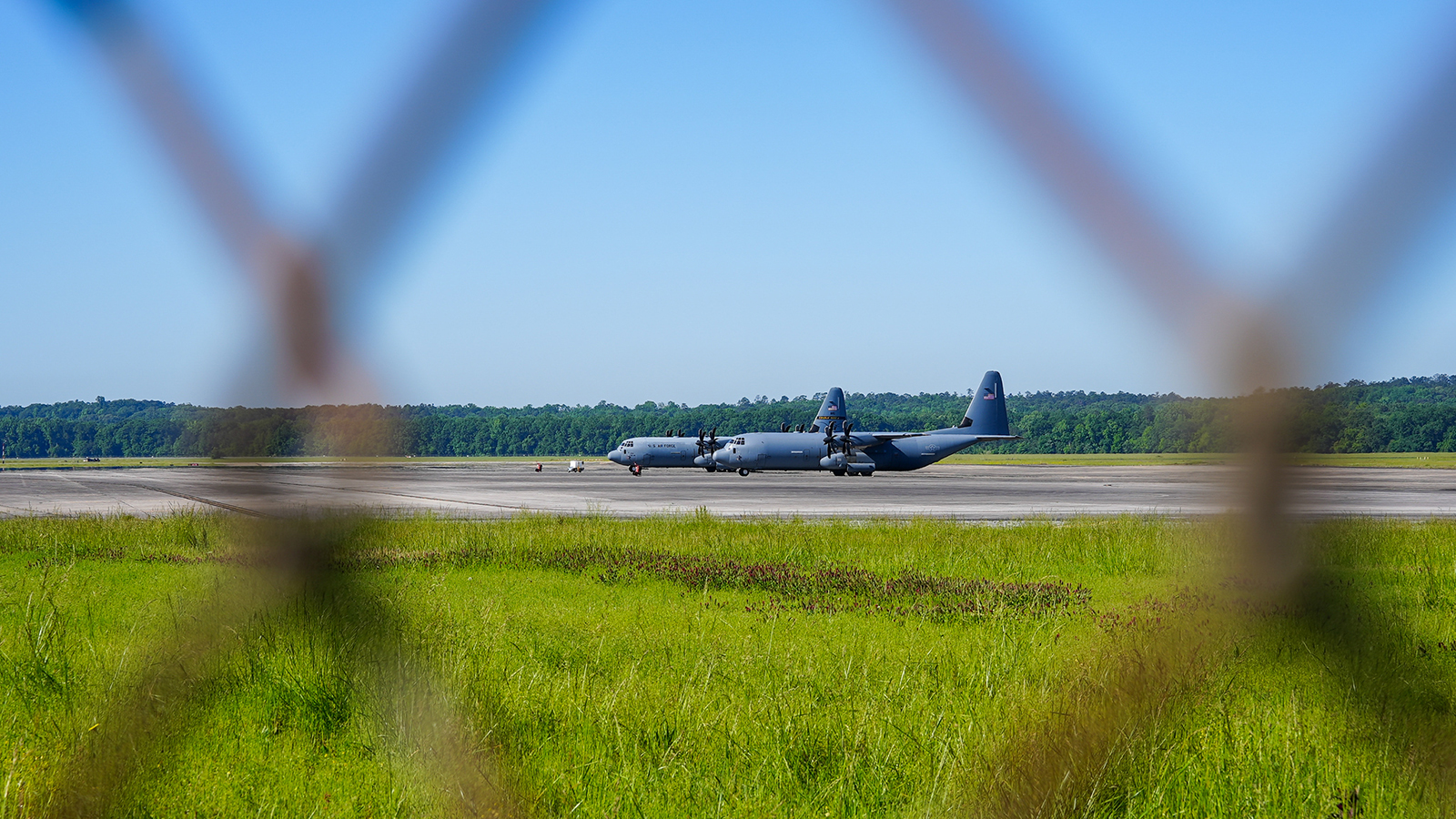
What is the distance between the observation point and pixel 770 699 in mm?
6680

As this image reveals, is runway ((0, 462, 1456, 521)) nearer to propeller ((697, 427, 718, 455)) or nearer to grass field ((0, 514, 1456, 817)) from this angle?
grass field ((0, 514, 1456, 817))

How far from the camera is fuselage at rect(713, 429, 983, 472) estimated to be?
62500 mm

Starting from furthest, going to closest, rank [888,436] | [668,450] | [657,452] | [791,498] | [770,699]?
[668,450] < [657,452] < [888,436] < [791,498] < [770,699]

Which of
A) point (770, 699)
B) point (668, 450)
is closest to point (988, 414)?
point (668, 450)

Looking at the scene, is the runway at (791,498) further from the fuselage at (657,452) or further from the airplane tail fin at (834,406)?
the airplane tail fin at (834,406)

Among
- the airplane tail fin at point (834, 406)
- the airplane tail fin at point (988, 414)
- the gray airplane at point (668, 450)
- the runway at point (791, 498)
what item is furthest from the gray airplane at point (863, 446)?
the airplane tail fin at point (834, 406)

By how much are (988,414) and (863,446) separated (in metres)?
12.8

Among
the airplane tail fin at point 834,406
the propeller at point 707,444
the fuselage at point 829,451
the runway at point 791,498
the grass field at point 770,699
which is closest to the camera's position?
the grass field at point 770,699

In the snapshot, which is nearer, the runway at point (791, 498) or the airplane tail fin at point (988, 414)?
the runway at point (791, 498)

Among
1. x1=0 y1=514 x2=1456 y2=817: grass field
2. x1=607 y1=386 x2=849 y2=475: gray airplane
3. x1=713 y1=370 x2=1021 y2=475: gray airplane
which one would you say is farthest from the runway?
x1=607 y1=386 x2=849 y2=475: gray airplane

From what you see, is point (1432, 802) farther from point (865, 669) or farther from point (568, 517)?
point (568, 517)

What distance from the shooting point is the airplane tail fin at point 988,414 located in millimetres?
72438

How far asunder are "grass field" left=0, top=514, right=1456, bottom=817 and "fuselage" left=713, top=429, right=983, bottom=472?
49977mm

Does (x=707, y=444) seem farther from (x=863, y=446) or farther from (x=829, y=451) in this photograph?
(x=863, y=446)
